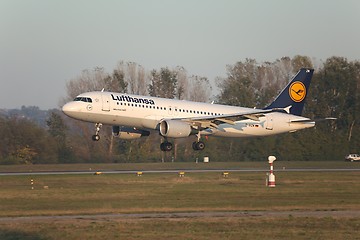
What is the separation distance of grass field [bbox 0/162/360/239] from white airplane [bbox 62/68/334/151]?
6092mm

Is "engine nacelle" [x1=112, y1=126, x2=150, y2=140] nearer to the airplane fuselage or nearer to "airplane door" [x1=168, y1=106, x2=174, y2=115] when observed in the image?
the airplane fuselage

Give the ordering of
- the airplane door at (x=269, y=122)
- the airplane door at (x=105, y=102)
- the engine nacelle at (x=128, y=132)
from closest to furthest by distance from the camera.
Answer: the airplane door at (x=105, y=102) → the engine nacelle at (x=128, y=132) → the airplane door at (x=269, y=122)

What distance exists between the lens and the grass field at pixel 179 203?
2297 centimetres

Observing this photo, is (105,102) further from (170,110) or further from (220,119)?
(220,119)

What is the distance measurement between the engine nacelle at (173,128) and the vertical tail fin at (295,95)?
1142 cm

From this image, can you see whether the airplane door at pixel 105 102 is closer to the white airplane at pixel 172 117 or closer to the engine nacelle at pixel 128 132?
the white airplane at pixel 172 117

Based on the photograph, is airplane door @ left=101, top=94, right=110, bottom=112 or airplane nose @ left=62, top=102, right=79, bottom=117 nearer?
airplane door @ left=101, top=94, right=110, bottom=112

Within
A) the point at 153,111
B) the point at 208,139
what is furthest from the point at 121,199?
the point at 208,139

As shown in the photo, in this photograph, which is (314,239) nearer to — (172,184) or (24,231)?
(24,231)

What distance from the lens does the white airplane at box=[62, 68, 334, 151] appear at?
170ft

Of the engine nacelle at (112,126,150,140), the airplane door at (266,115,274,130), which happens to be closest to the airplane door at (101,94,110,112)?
the engine nacelle at (112,126,150,140)

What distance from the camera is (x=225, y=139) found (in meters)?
70.3

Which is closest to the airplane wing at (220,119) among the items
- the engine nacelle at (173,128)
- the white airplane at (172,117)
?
the white airplane at (172,117)

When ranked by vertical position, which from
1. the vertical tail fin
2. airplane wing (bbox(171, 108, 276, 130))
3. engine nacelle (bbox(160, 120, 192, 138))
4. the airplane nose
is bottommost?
engine nacelle (bbox(160, 120, 192, 138))
